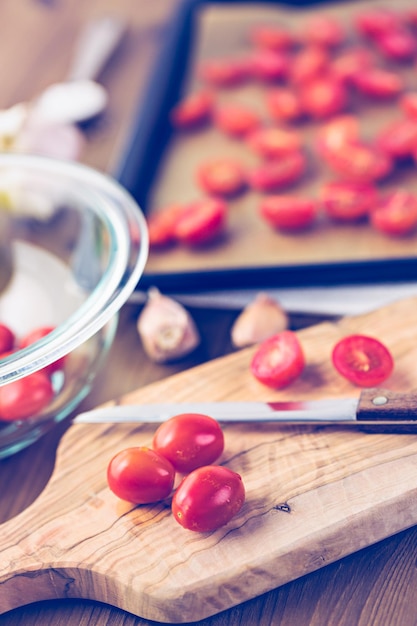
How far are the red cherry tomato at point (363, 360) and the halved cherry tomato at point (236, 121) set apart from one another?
0.78 metres

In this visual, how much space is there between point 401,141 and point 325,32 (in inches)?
22.4

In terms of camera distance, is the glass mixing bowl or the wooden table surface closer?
the wooden table surface

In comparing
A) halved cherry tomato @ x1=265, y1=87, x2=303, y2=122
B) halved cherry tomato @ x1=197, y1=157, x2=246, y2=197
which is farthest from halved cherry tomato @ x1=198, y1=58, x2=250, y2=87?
halved cherry tomato @ x1=197, y1=157, x2=246, y2=197

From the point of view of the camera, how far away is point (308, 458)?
99 cm

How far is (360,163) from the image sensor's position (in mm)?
1509

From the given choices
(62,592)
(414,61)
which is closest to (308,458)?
(62,592)

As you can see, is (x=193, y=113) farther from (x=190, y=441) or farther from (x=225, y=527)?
(x=225, y=527)

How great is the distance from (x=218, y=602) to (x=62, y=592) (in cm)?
20

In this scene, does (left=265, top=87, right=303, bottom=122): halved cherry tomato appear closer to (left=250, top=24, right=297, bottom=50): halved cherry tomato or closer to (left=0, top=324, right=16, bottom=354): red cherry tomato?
(left=250, top=24, right=297, bottom=50): halved cherry tomato

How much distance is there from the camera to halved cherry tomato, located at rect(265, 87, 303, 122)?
173 cm

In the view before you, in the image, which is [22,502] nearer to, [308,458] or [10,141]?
[308,458]

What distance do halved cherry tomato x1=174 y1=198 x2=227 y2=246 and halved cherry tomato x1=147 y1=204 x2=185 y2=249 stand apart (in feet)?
0.03

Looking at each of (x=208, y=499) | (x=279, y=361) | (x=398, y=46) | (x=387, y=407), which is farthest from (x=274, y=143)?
(x=208, y=499)

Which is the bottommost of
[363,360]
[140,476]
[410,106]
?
[410,106]
